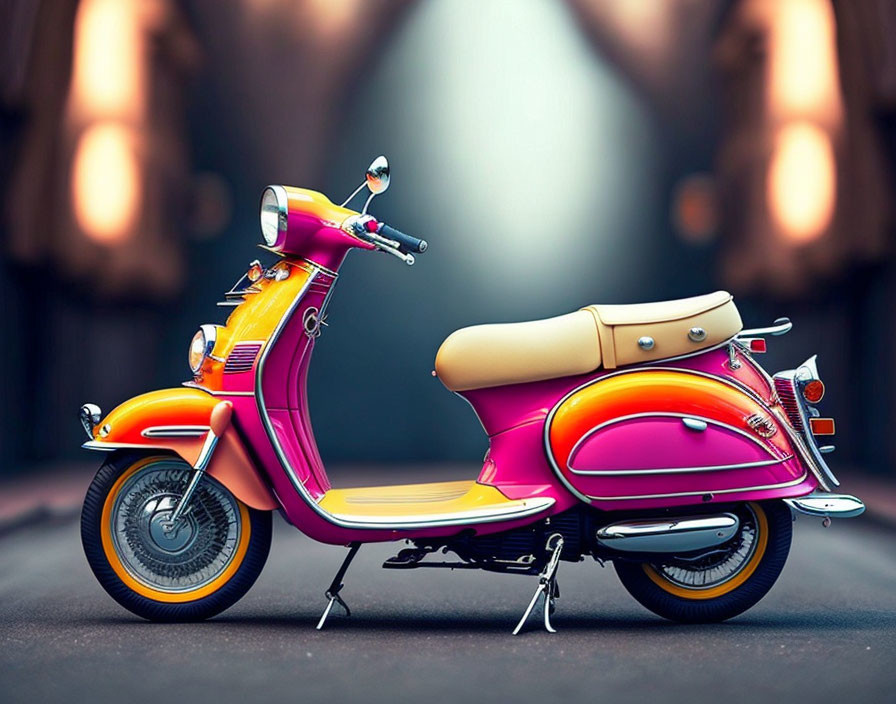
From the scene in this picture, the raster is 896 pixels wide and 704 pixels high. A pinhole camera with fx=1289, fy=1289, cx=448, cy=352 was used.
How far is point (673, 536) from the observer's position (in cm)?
424

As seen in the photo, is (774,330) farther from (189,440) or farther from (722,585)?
(189,440)

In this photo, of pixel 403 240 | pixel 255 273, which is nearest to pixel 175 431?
pixel 255 273

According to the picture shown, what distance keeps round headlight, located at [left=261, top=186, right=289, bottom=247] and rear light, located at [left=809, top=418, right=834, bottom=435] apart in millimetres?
1927

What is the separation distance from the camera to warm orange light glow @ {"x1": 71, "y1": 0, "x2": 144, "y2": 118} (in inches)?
386

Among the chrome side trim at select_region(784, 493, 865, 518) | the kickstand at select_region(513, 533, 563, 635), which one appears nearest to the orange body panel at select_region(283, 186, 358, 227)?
the kickstand at select_region(513, 533, 563, 635)

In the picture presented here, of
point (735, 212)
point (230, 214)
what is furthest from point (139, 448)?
point (735, 212)

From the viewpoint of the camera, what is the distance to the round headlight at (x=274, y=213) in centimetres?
442

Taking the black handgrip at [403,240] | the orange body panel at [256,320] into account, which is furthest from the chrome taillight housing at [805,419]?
the orange body panel at [256,320]

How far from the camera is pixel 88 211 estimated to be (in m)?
9.84

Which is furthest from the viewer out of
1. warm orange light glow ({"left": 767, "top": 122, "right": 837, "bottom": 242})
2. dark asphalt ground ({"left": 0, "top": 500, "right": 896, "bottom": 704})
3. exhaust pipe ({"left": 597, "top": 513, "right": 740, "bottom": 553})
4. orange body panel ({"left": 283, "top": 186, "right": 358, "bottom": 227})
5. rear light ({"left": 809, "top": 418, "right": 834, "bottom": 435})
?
warm orange light glow ({"left": 767, "top": 122, "right": 837, "bottom": 242})

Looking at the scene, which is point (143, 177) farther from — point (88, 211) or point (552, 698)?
point (552, 698)

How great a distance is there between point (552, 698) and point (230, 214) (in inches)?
284

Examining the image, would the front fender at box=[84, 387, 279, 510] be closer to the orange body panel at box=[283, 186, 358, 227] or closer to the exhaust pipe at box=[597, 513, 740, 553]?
the orange body panel at box=[283, 186, 358, 227]

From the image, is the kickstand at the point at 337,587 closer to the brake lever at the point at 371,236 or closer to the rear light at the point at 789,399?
the brake lever at the point at 371,236
